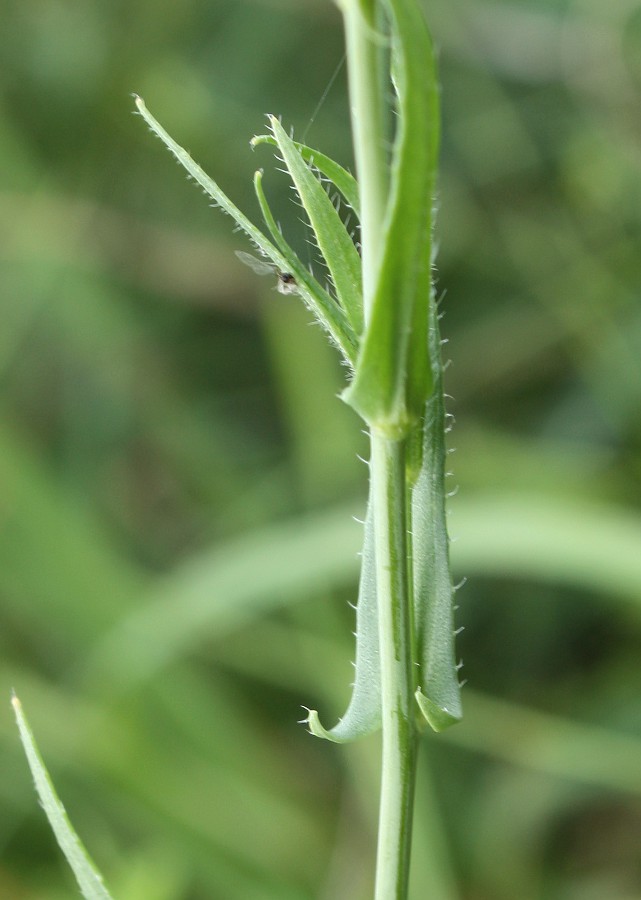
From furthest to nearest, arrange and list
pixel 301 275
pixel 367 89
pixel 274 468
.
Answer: pixel 274 468
pixel 301 275
pixel 367 89

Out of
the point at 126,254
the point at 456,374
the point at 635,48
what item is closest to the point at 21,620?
the point at 126,254

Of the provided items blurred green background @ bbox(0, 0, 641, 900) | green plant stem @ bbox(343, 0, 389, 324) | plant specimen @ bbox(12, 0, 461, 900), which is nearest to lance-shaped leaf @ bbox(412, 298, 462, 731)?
plant specimen @ bbox(12, 0, 461, 900)

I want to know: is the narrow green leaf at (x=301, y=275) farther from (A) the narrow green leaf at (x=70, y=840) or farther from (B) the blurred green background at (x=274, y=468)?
(B) the blurred green background at (x=274, y=468)

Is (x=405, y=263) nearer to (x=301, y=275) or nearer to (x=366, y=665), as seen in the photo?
(x=301, y=275)

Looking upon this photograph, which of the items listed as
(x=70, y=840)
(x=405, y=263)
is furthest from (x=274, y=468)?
(x=405, y=263)

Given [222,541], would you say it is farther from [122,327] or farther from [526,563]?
[526,563]
